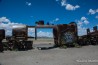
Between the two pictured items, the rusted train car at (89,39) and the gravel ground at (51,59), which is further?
the rusted train car at (89,39)

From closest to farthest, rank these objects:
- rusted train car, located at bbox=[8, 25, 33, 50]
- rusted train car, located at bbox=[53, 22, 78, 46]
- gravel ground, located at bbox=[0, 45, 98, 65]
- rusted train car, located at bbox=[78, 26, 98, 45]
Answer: gravel ground, located at bbox=[0, 45, 98, 65] < rusted train car, located at bbox=[8, 25, 33, 50] < rusted train car, located at bbox=[53, 22, 78, 46] < rusted train car, located at bbox=[78, 26, 98, 45]

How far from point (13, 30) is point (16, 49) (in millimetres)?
2801

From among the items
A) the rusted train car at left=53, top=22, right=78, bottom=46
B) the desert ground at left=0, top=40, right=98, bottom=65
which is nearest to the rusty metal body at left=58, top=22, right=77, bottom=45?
the rusted train car at left=53, top=22, right=78, bottom=46

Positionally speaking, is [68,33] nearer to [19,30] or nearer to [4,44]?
[19,30]

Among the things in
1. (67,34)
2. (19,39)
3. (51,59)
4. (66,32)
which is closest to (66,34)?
(67,34)

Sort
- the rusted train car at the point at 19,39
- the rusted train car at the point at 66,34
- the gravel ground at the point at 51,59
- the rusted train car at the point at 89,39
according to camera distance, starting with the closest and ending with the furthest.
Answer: the gravel ground at the point at 51,59 < the rusted train car at the point at 19,39 < the rusted train car at the point at 66,34 < the rusted train car at the point at 89,39

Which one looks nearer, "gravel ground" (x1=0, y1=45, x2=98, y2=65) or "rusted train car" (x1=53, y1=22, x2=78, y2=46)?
"gravel ground" (x1=0, y1=45, x2=98, y2=65)

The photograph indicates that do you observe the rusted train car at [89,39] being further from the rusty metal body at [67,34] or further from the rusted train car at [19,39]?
the rusted train car at [19,39]

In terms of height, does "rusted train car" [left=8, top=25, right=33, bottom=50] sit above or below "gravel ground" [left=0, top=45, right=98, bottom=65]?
above

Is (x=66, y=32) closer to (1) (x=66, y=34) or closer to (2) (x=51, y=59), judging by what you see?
(1) (x=66, y=34)

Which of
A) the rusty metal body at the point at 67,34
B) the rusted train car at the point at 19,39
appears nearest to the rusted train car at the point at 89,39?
the rusty metal body at the point at 67,34

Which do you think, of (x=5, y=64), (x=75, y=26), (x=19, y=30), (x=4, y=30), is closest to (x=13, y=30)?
(x=19, y=30)

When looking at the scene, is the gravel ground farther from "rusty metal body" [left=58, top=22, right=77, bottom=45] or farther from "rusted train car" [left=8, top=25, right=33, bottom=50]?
"rusty metal body" [left=58, top=22, right=77, bottom=45]

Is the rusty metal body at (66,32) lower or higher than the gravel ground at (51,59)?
higher
